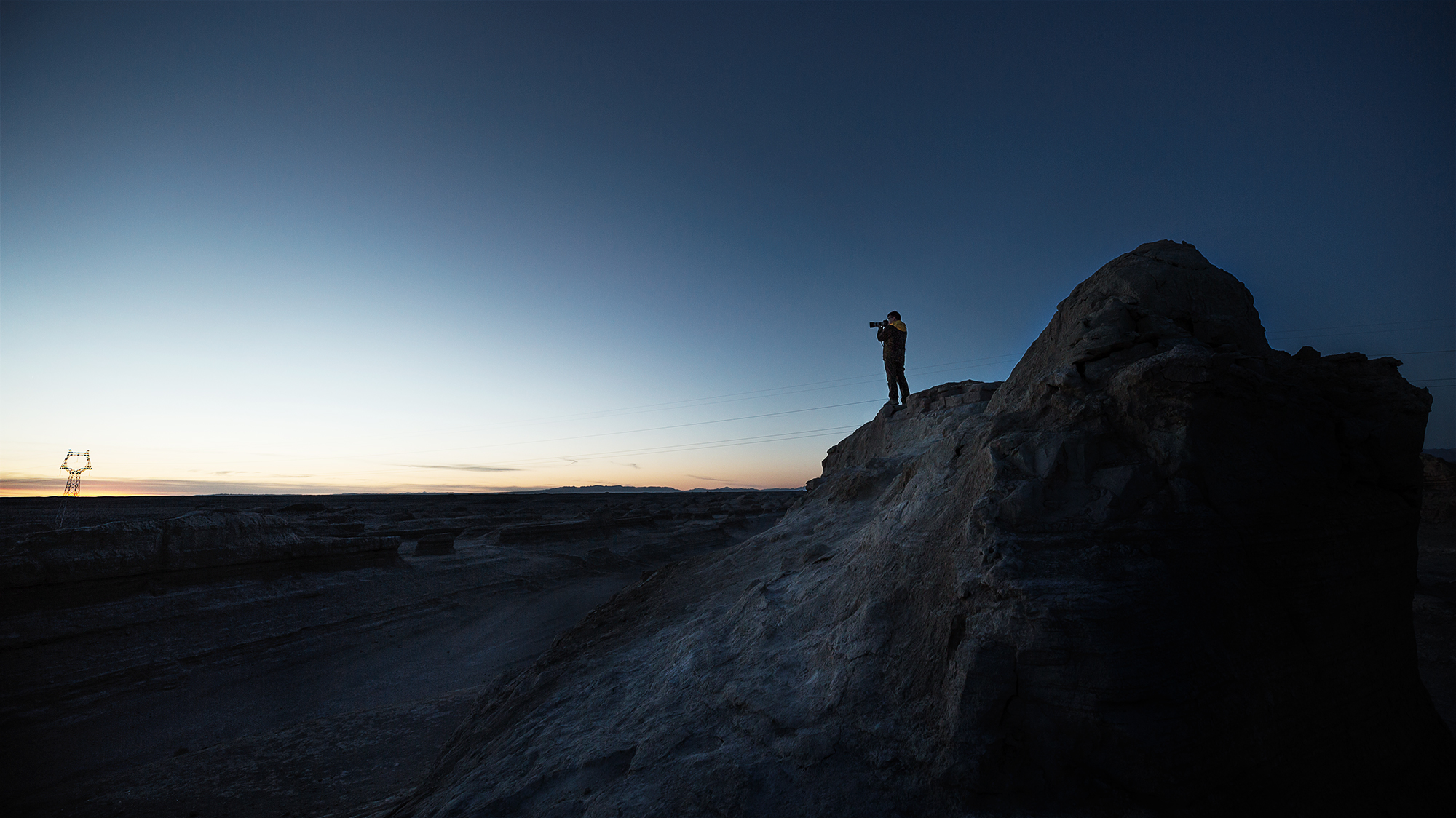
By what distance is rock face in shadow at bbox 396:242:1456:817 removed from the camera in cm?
260

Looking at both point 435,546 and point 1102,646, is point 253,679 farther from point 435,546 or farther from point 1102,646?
point 1102,646

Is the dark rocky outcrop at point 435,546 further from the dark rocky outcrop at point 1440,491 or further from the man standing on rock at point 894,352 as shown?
the dark rocky outcrop at point 1440,491

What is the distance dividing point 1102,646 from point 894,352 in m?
10.6

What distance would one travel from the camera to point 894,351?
12.6 metres

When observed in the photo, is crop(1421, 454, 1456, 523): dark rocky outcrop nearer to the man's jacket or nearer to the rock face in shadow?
the man's jacket

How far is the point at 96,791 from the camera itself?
5.51 m

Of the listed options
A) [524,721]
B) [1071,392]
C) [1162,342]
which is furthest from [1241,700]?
[524,721]

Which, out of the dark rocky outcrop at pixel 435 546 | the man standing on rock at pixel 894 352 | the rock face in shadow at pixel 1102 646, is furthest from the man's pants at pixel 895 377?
the dark rocky outcrop at pixel 435 546

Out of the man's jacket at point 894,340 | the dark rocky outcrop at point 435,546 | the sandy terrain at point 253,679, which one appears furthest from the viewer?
the dark rocky outcrop at point 435,546

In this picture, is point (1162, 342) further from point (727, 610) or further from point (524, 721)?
point (524, 721)

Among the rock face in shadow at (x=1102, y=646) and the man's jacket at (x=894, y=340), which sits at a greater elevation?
the man's jacket at (x=894, y=340)

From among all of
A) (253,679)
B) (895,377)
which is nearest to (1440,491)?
(895,377)

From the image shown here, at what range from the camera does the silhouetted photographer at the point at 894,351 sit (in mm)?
12367

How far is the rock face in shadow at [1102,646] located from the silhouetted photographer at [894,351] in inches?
308
